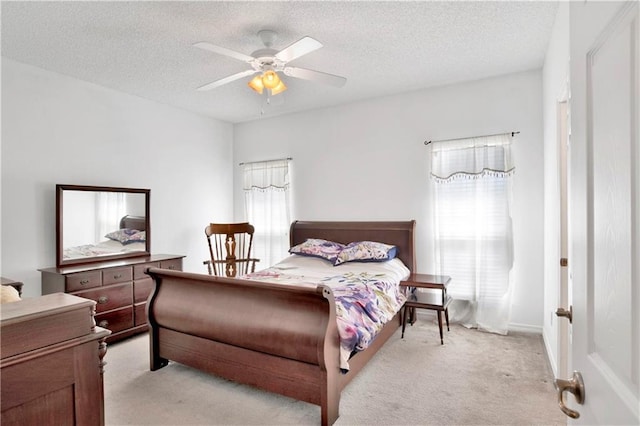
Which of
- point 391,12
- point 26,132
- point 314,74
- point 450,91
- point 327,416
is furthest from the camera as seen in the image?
point 450,91

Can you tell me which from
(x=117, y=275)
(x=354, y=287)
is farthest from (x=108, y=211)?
(x=354, y=287)

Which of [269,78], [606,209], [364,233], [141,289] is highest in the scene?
[269,78]

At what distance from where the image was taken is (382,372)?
8.84ft

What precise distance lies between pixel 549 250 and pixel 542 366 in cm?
100

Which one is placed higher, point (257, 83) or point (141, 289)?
point (257, 83)

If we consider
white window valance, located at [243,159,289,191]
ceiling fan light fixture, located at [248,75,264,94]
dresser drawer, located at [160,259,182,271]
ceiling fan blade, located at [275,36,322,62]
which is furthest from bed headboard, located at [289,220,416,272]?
ceiling fan blade, located at [275,36,322,62]

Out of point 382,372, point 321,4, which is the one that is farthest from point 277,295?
point 321,4

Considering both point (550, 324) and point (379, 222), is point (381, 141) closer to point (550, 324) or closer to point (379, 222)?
point (379, 222)

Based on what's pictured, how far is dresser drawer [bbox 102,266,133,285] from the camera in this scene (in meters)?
3.36

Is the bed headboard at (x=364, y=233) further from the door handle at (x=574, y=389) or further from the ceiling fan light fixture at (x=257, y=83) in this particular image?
the door handle at (x=574, y=389)

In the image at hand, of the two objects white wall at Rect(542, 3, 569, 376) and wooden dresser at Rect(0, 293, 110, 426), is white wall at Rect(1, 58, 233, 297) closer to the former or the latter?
wooden dresser at Rect(0, 293, 110, 426)

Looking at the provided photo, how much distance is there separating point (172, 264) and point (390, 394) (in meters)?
2.79

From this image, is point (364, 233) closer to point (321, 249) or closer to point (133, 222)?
point (321, 249)

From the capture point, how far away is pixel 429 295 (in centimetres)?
373
